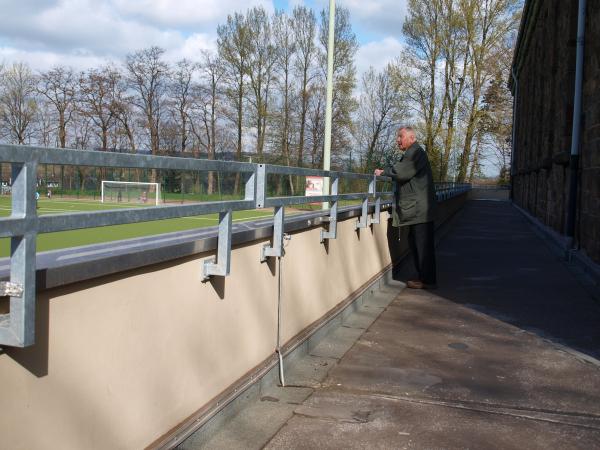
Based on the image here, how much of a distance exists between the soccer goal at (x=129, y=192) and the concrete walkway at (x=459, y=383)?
4.46 ft

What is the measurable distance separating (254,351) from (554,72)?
16.9m

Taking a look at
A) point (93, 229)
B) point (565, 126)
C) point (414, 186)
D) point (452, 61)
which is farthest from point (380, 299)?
point (452, 61)

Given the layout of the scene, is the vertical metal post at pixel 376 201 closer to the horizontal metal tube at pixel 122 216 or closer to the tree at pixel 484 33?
the horizontal metal tube at pixel 122 216

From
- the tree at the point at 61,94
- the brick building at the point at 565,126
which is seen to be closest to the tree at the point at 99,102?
the tree at the point at 61,94

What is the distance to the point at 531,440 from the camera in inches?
139

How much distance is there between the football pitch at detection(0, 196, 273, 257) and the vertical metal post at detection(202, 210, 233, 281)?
11 cm

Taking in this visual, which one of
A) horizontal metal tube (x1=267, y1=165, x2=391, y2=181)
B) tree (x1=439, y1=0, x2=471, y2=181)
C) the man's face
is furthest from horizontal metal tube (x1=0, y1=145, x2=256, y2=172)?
tree (x1=439, y1=0, x2=471, y2=181)

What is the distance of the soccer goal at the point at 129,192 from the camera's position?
2.67 metres

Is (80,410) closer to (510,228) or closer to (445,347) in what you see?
(445,347)

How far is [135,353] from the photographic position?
2789mm

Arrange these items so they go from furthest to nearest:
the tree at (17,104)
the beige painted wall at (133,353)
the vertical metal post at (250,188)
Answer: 1. the tree at (17,104)
2. the vertical metal post at (250,188)
3. the beige painted wall at (133,353)

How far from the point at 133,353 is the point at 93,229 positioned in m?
0.74

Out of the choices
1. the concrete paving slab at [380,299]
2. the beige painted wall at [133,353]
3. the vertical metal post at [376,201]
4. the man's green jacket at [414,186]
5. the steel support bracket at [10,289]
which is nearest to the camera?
the steel support bracket at [10,289]

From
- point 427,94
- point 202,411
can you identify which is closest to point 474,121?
point 427,94
